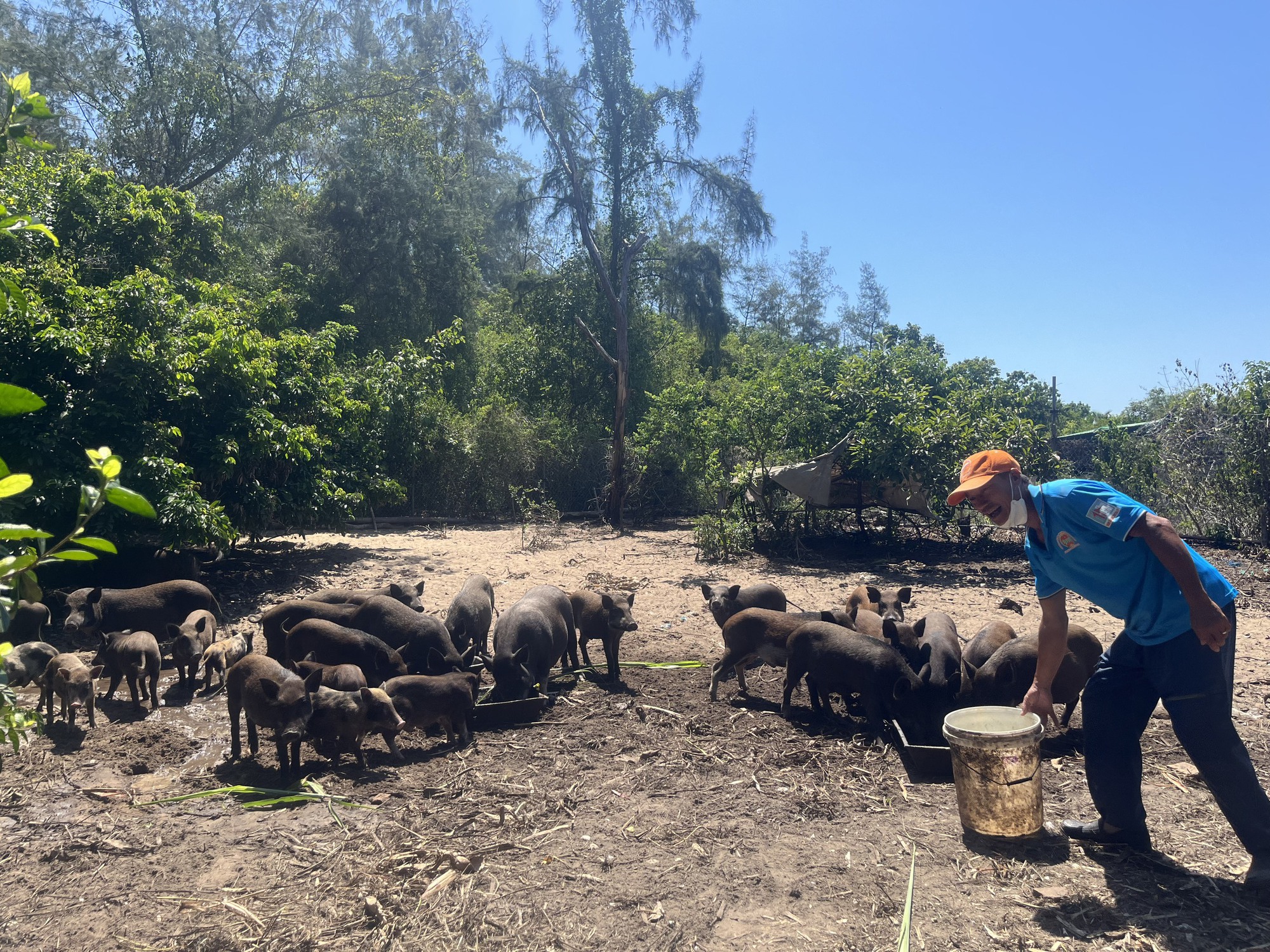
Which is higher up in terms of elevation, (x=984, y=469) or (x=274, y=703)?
(x=984, y=469)

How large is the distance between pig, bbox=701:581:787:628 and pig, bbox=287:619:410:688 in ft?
10.8

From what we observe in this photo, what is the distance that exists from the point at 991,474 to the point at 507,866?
10.6ft

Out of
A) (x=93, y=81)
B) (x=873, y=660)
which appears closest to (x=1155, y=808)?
(x=873, y=660)

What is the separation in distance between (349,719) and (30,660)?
107 inches

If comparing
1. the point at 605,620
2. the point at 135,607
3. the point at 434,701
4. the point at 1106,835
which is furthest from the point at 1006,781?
the point at 135,607

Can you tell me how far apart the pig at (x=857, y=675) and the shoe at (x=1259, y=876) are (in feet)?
8.08

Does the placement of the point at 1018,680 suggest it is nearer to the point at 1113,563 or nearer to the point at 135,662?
the point at 1113,563

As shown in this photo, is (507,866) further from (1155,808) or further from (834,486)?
(834,486)

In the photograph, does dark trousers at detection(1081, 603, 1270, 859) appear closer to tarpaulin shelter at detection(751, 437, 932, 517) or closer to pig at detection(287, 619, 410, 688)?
pig at detection(287, 619, 410, 688)

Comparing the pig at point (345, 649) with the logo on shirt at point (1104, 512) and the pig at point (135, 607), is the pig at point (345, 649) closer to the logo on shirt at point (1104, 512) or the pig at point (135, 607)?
the pig at point (135, 607)

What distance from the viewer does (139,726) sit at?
650cm

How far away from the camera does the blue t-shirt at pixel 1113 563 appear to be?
3994 mm

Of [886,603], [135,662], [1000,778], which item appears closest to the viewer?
[1000,778]

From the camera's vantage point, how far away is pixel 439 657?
6.99 meters
